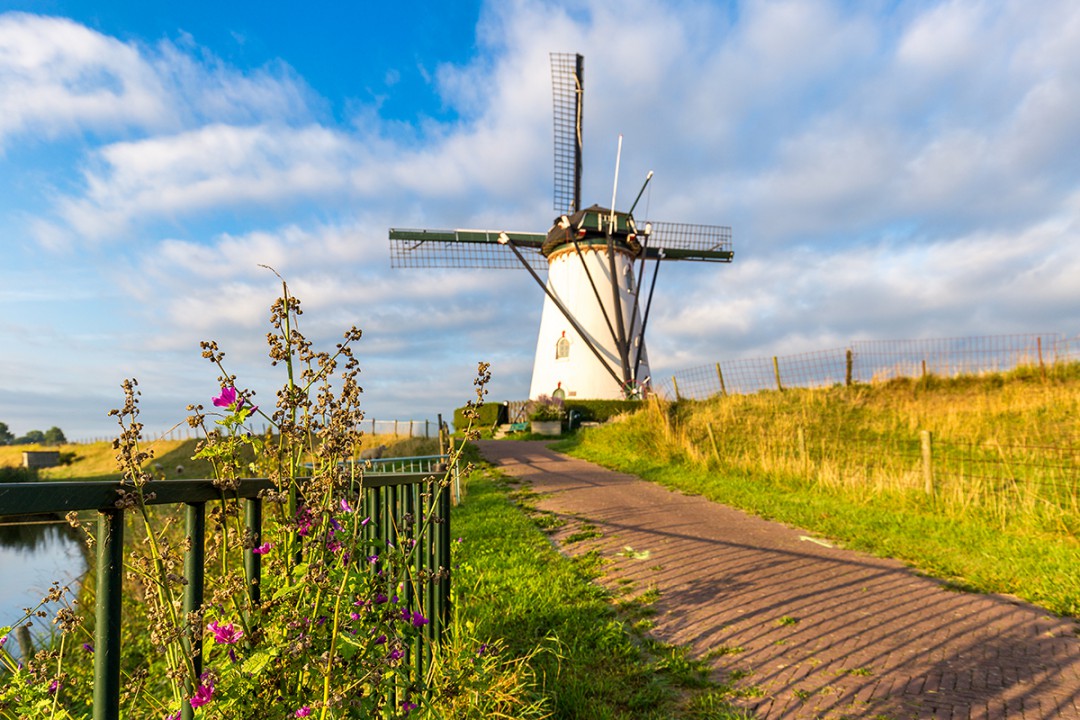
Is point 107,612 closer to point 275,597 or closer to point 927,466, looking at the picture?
point 275,597

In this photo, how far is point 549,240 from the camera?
90.6 feet

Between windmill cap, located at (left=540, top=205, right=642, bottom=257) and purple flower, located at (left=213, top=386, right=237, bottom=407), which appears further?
windmill cap, located at (left=540, top=205, right=642, bottom=257)

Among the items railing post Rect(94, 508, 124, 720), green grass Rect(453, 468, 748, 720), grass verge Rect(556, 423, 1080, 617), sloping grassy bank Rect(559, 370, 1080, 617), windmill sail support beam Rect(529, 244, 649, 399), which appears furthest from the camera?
windmill sail support beam Rect(529, 244, 649, 399)

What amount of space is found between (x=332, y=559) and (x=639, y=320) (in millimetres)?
25600

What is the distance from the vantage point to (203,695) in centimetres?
155

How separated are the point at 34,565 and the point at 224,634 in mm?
17119

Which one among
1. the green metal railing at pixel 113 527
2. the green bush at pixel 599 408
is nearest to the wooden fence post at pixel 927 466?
the green metal railing at pixel 113 527

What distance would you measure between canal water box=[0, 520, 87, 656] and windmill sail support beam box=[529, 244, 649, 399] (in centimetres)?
1782

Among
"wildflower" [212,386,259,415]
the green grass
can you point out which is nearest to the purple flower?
"wildflower" [212,386,259,415]

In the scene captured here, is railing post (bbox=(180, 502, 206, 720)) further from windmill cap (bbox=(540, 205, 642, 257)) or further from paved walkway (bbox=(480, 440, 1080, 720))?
windmill cap (bbox=(540, 205, 642, 257))

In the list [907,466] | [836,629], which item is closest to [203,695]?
[836,629]

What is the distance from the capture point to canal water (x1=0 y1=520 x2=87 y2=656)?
27.8 feet

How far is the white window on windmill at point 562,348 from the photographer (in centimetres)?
2678

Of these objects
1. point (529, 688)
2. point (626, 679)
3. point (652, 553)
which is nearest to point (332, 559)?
point (529, 688)
